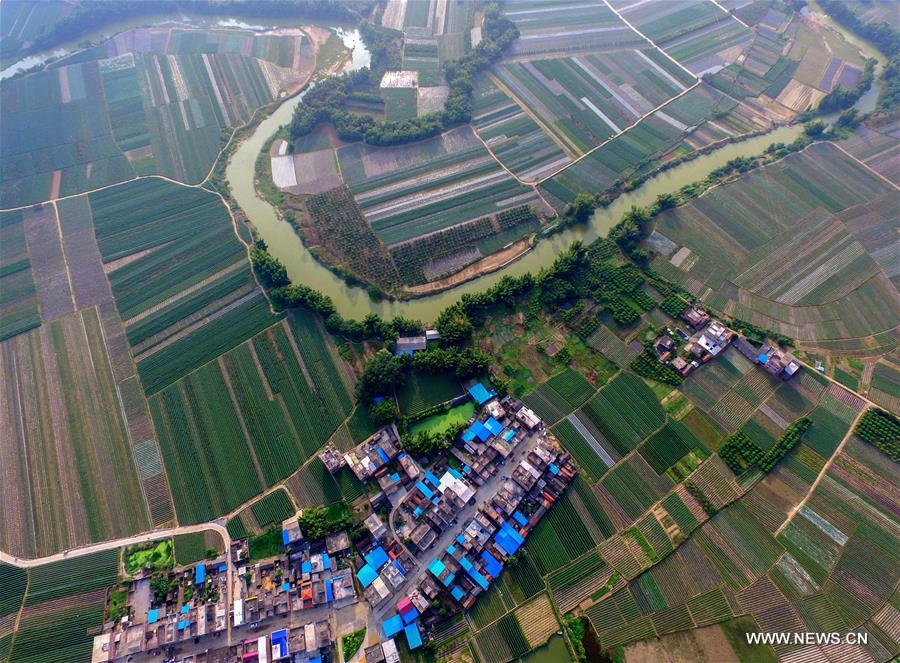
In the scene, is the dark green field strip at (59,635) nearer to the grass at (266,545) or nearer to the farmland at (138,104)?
the grass at (266,545)

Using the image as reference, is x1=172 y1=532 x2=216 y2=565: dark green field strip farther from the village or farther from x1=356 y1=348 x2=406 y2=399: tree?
x1=356 y1=348 x2=406 y2=399: tree

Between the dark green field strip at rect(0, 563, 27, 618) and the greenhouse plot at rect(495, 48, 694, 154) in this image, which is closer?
the dark green field strip at rect(0, 563, 27, 618)

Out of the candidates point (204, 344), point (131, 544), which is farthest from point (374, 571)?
point (204, 344)

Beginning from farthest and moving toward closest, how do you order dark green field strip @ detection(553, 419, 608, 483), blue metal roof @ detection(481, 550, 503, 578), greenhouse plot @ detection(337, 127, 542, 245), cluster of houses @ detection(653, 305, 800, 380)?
greenhouse plot @ detection(337, 127, 542, 245) < cluster of houses @ detection(653, 305, 800, 380) < dark green field strip @ detection(553, 419, 608, 483) < blue metal roof @ detection(481, 550, 503, 578)

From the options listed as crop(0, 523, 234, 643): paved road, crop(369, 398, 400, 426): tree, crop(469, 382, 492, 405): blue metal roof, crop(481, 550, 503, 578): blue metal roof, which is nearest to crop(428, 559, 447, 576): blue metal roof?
crop(481, 550, 503, 578): blue metal roof

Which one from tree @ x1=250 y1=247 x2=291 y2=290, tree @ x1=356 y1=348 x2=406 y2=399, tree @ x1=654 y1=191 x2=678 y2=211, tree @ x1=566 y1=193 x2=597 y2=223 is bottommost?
tree @ x1=356 y1=348 x2=406 y2=399

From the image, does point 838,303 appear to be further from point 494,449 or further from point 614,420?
point 494,449
